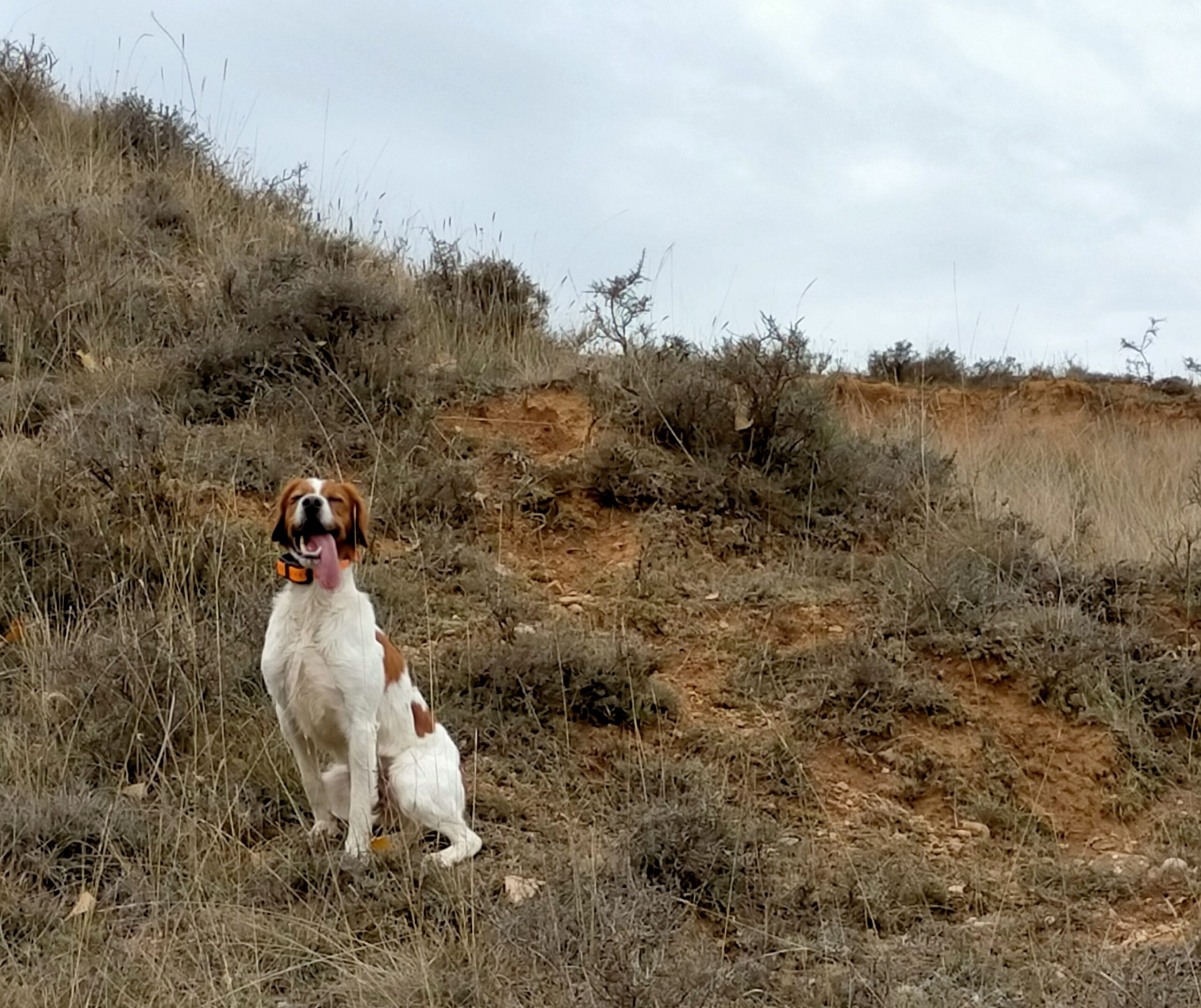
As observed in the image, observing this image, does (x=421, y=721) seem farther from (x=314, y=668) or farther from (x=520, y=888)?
(x=520, y=888)

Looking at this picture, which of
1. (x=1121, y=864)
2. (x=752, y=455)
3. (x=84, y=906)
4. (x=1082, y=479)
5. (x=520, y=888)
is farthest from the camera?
(x=1082, y=479)

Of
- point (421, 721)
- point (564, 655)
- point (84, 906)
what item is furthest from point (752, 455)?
point (84, 906)

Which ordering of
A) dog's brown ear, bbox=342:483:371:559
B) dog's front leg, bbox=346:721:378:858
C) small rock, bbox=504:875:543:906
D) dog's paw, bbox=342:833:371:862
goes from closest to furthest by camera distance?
→ small rock, bbox=504:875:543:906 → dog's paw, bbox=342:833:371:862 → dog's front leg, bbox=346:721:378:858 → dog's brown ear, bbox=342:483:371:559

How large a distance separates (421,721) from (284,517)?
807mm

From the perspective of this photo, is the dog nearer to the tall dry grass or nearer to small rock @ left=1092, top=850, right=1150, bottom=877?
small rock @ left=1092, top=850, right=1150, bottom=877

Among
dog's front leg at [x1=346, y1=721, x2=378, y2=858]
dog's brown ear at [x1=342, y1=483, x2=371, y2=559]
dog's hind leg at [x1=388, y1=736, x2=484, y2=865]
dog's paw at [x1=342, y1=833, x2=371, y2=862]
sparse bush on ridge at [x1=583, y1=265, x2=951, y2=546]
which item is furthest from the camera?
sparse bush on ridge at [x1=583, y1=265, x2=951, y2=546]

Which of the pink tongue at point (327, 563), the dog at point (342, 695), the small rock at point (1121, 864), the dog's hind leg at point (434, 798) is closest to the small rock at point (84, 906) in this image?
the dog at point (342, 695)

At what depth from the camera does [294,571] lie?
4.16m

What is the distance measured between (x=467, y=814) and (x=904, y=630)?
2.20m

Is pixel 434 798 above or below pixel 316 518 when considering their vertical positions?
below

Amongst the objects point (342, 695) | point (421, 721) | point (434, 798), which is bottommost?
point (434, 798)

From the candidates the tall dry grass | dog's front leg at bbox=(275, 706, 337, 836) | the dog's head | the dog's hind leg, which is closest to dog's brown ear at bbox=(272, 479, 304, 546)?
the dog's head

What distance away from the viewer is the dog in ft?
13.5

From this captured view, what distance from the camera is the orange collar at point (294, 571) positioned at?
13.6 feet
